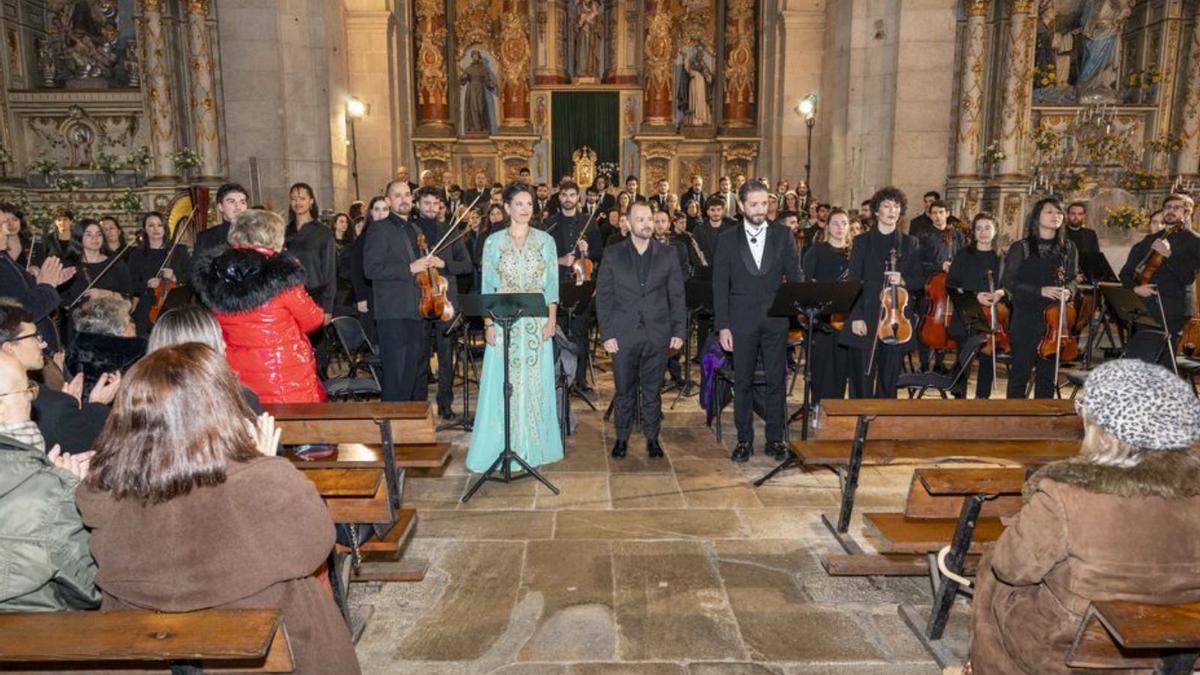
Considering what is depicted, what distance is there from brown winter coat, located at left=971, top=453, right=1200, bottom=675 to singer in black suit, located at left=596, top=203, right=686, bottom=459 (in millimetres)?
3789

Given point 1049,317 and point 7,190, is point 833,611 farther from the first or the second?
point 7,190

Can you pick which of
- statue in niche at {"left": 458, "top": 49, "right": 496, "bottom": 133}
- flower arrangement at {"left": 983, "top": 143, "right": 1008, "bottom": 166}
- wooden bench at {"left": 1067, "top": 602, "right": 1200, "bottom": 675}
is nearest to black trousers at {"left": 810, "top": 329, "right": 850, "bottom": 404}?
wooden bench at {"left": 1067, "top": 602, "right": 1200, "bottom": 675}

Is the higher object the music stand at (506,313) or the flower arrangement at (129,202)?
the flower arrangement at (129,202)

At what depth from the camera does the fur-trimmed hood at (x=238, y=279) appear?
3.93 m

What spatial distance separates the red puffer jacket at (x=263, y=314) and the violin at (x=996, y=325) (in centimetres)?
550

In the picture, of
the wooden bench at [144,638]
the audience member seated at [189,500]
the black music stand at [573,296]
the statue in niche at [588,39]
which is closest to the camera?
the wooden bench at [144,638]

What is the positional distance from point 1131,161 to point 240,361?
14648mm

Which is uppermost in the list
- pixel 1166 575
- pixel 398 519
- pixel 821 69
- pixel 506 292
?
pixel 821 69

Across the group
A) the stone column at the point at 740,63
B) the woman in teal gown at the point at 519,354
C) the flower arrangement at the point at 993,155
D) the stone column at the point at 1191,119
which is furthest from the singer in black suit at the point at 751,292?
the stone column at the point at 740,63

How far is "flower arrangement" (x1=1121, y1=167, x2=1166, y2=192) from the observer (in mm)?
12680

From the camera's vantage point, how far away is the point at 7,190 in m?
12.5

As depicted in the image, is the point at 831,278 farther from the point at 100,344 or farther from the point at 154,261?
the point at 154,261

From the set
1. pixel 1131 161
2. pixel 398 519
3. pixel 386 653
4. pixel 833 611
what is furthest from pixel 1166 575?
pixel 1131 161

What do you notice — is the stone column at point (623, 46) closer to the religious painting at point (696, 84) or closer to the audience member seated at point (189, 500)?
the religious painting at point (696, 84)
